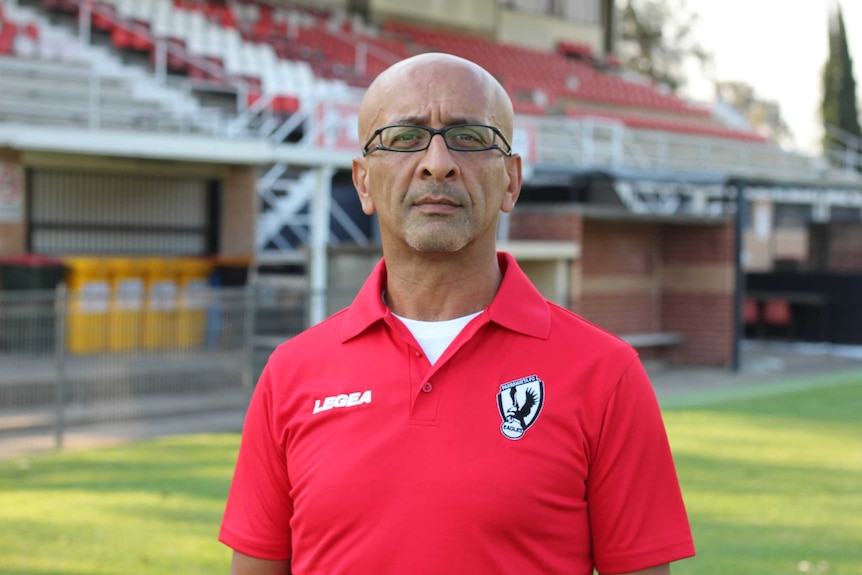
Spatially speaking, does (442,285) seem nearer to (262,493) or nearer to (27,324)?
(262,493)

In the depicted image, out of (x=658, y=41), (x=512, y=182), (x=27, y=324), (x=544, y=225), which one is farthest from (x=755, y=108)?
(x=512, y=182)

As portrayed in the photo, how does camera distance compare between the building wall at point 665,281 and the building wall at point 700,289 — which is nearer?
the building wall at point 665,281

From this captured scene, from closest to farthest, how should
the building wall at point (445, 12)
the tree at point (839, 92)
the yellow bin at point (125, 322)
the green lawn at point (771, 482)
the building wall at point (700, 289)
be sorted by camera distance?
the green lawn at point (771, 482) → the yellow bin at point (125, 322) → the building wall at point (700, 289) → the building wall at point (445, 12) → the tree at point (839, 92)

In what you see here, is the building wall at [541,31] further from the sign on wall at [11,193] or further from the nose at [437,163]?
the nose at [437,163]

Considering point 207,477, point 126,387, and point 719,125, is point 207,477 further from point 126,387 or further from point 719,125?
point 719,125

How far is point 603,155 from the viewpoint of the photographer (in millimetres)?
22516

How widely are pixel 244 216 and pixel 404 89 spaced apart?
54.9 ft

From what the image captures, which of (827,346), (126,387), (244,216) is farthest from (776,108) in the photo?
(126,387)

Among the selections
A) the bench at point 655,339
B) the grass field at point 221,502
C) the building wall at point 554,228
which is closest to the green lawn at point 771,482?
the grass field at point 221,502

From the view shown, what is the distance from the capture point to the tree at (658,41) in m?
64.2

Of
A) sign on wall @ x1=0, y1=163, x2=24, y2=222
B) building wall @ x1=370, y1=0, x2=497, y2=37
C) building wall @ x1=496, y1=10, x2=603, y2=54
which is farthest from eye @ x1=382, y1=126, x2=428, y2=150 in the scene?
building wall @ x1=496, y1=10, x2=603, y2=54

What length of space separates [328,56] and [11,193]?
975cm

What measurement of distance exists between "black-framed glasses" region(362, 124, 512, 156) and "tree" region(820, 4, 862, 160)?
2035 inches

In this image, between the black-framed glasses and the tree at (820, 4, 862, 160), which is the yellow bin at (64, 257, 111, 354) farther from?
the tree at (820, 4, 862, 160)
